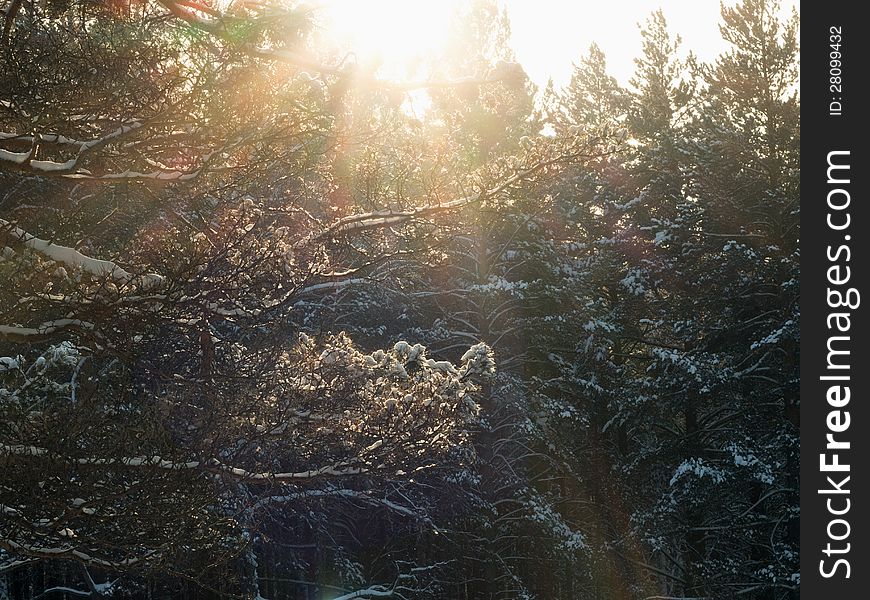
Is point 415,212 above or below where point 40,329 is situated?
above

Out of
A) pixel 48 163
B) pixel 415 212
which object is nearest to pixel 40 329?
pixel 48 163

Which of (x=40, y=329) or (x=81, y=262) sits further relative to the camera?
(x=81, y=262)

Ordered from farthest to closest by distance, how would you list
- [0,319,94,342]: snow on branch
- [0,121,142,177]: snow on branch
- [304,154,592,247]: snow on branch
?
[304,154,592,247]: snow on branch, [0,319,94,342]: snow on branch, [0,121,142,177]: snow on branch

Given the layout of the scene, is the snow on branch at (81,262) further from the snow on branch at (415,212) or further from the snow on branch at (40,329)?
the snow on branch at (415,212)

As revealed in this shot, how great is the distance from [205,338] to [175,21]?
92.1 inches

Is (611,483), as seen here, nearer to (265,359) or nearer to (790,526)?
(790,526)

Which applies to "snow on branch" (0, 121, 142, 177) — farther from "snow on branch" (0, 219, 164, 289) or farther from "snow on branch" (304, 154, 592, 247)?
"snow on branch" (304, 154, 592, 247)

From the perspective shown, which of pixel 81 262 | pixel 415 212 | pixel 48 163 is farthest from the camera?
pixel 415 212

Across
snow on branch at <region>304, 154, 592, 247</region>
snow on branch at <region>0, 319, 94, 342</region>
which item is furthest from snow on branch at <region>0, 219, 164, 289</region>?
snow on branch at <region>304, 154, 592, 247</region>

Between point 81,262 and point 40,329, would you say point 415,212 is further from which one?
point 40,329

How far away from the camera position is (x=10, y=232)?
255 inches

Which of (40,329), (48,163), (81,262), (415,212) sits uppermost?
(415,212)

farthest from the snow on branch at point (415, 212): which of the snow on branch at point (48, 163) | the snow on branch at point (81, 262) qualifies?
the snow on branch at point (48, 163)

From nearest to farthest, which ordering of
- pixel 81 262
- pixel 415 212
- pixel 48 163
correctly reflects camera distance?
pixel 48 163, pixel 81 262, pixel 415 212
